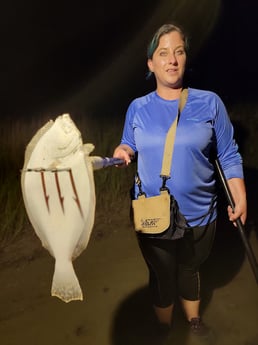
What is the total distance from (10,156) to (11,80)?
1.00ft

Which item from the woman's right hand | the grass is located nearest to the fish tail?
the woman's right hand

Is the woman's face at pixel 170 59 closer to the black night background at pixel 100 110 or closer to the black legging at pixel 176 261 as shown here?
the black night background at pixel 100 110

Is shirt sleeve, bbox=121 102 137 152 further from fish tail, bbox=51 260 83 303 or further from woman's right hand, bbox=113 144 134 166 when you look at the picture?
fish tail, bbox=51 260 83 303

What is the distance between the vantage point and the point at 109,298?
188 centimetres

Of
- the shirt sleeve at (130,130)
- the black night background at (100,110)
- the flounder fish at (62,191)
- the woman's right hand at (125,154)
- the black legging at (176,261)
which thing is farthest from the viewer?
the black night background at (100,110)

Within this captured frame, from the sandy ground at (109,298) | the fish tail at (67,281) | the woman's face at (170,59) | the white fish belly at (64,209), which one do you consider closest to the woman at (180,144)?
the woman's face at (170,59)

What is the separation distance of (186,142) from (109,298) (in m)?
0.88

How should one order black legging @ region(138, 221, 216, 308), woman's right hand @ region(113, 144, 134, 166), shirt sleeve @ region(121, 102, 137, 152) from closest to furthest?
woman's right hand @ region(113, 144, 134, 166) → shirt sleeve @ region(121, 102, 137, 152) → black legging @ region(138, 221, 216, 308)

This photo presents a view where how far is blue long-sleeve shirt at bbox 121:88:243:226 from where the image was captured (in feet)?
4.28

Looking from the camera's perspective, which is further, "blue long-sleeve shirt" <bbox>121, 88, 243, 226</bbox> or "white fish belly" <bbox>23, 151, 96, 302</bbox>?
"blue long-sleeve shirt" <bbox>121, 88, 243, 226</bbox>

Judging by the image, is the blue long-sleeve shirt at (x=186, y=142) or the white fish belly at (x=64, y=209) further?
the blue long-sleeve shirt at (x=186, y=142)

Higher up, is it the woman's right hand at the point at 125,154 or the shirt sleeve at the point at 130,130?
the shirt sleeve at the point at 130,130

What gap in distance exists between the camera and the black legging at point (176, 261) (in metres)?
1.49

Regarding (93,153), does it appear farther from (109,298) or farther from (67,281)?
(67,281)
